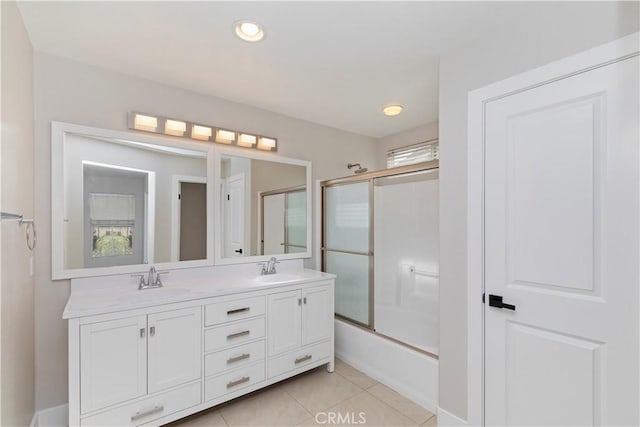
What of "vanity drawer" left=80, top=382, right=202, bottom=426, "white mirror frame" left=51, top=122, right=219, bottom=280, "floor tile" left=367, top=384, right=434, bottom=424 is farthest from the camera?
"floor tile" left=367, top=384, right=434, bottom=424

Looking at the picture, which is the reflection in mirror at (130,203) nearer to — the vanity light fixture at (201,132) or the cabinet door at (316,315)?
the vanity light fixture at (201,132)

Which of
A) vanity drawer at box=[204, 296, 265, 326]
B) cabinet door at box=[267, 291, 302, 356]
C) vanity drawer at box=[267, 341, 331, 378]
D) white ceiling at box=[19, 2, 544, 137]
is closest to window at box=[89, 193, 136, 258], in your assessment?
vanity drawer at box=[204, 296, 265, 326]

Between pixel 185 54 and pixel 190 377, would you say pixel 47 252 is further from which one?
pixel 185 54

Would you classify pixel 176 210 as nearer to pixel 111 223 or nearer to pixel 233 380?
pixel 111 223

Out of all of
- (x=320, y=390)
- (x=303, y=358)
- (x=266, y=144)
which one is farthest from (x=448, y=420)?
(x=266, y=144)

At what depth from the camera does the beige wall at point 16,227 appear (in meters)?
1.27

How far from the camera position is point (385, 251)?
3.11 metres

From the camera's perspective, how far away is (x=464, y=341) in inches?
68.9

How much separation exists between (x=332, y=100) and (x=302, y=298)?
5.67 ft

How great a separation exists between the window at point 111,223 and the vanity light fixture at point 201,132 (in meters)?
0.67

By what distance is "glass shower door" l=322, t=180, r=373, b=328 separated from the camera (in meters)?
2.81

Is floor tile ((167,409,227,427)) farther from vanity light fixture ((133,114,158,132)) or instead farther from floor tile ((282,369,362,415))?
vanity light fixture ((133,114,158,132))

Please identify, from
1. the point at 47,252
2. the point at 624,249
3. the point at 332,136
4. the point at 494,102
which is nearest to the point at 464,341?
the point at 624,249

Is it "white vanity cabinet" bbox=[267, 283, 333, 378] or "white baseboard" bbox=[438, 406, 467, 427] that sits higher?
"white vanity cabinet" bbox=[267, 283, 333, 378]
